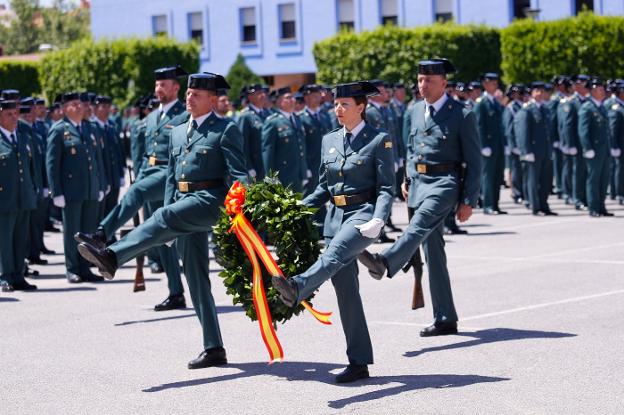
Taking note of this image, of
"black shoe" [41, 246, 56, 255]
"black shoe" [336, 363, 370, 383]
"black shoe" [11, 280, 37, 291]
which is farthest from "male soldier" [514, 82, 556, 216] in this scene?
"black shoe" [336, 363, 370, 383]

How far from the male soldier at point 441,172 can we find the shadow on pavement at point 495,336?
11.0 inches

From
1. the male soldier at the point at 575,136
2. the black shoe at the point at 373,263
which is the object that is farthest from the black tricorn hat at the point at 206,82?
the male soldier at the point at 575,136

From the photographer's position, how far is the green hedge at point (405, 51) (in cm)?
4159

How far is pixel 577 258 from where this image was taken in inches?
579

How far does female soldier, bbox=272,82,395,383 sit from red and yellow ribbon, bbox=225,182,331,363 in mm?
247

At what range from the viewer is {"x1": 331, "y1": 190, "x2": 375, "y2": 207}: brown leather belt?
8.37m

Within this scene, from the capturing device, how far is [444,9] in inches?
1982

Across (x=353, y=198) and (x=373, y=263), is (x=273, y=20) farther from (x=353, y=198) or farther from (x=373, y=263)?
(x=373, y=263)

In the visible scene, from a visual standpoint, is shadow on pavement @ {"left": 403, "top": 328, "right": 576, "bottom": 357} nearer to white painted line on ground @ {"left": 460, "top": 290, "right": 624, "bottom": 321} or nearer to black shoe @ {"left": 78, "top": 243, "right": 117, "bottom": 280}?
white painted line on ground @ {"left": 460, "top": 290, "right": 624, "bottom": 321}

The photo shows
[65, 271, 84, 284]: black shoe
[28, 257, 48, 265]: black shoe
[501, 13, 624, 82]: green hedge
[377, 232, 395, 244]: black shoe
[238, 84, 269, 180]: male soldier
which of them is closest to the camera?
[65, 271, 84, 284]: black shoe

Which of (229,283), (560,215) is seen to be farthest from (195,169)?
(560,215)

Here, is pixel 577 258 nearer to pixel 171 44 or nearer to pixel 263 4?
pixel 171 44

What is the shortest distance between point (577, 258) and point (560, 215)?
676 cm

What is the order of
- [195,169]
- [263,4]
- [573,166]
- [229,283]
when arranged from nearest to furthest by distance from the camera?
[229,283] → [195,169] → [573,166] → [263,4]
